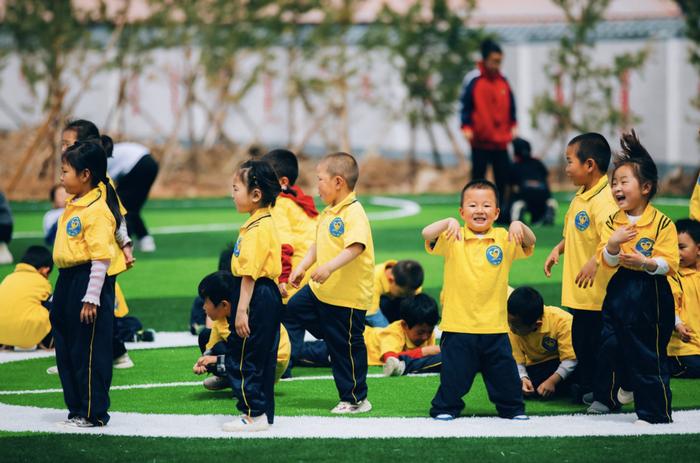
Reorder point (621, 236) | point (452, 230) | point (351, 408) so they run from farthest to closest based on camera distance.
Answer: point (351, 408) → point (452, 230) → point (621, 236)

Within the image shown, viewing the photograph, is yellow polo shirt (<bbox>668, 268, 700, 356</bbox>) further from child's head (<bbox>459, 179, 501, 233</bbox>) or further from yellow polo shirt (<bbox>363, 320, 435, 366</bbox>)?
child's head (<bbox>459, 179, 501, 233</bbox>)

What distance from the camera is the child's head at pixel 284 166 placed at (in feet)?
26.2

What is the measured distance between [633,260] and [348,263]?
156 centimetres

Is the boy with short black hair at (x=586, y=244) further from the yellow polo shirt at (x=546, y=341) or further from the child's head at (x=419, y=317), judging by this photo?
the child's head at (x=419, y=317)

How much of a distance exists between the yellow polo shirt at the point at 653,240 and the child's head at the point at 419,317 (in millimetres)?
1863

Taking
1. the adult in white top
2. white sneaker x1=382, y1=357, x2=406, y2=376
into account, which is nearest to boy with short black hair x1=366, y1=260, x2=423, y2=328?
white sneaker x1=382, y1=357, x2=406, y2=376

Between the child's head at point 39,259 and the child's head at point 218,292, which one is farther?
the child's head at point 39,259

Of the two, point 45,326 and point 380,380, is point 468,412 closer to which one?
point 380,380

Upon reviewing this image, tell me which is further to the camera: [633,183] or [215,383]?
[215,383]

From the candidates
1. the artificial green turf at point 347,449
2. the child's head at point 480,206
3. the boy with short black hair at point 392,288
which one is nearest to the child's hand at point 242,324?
the artificial green turf at point 347,449

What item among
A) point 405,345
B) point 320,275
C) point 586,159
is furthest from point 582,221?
point 405,345

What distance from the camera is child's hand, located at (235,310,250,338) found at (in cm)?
606

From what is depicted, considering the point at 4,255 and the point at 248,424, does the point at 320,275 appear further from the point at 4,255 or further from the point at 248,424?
the point at 4,255

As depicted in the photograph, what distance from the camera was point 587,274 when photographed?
6.27 m
